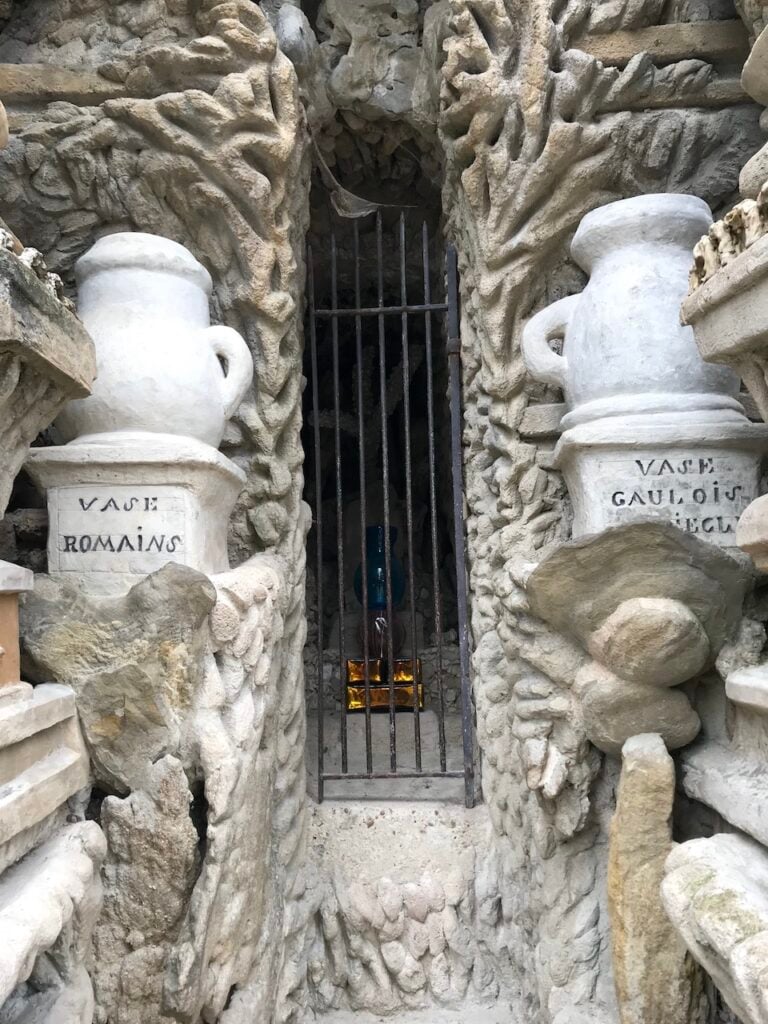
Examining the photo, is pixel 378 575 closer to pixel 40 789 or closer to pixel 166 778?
pixel 166 778

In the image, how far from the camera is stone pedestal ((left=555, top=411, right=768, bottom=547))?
232 centimetres

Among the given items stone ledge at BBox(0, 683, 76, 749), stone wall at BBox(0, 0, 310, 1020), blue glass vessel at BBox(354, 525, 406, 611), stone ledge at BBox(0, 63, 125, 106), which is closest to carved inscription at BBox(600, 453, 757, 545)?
stone wall at BBox(0, 0, 310, 1020)

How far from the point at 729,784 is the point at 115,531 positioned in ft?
5.42

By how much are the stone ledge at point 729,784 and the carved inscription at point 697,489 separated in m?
0.59

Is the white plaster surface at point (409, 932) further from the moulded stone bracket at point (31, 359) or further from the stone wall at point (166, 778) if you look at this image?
the moulded stone bracket at point (31, 359)

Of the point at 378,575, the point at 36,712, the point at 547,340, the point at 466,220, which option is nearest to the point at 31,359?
the point at 36,712

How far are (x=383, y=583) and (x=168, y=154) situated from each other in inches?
95.7

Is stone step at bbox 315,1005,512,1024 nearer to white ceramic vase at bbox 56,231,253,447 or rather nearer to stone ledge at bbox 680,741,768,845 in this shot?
stone ledge at bbox 680,741,768,845

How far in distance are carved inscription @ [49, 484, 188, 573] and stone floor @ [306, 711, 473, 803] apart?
1.38 m

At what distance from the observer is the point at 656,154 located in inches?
114

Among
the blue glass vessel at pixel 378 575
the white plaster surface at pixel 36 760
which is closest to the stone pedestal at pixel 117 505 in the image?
the white plaster surface at pixel 36 760

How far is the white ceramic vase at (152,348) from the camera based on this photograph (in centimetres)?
237

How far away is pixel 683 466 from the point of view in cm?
235

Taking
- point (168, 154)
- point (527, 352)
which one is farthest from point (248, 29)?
point (527, 352)
